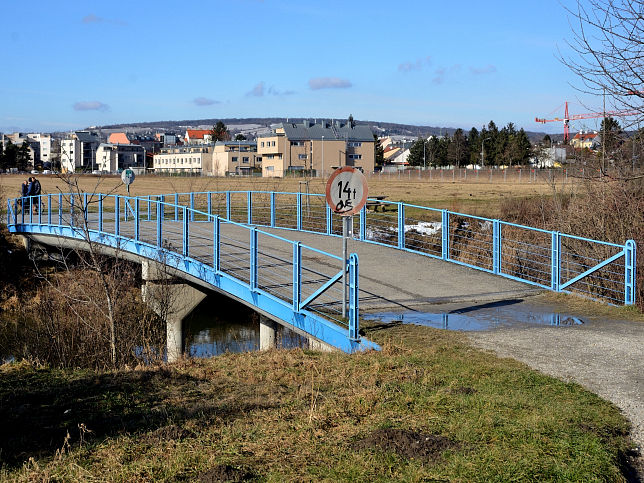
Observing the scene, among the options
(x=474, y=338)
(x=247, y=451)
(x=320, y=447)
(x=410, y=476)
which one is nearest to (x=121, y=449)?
(x=247, y=451)

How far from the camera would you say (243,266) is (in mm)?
15641

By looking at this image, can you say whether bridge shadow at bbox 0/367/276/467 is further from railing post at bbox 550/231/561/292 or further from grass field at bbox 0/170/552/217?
railing post at bbox 550/231/561/292

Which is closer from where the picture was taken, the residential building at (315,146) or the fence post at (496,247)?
the fence post at (496,247)

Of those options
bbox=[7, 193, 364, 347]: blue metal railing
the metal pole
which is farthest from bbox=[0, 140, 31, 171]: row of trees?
the metal pole

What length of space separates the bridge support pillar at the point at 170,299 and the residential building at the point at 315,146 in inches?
3779

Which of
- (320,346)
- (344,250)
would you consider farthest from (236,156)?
(344,250)

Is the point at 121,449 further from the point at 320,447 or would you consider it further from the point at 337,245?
the point at 337,245

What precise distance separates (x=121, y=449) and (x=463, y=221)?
25.4 m

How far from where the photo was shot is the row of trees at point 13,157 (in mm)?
127562

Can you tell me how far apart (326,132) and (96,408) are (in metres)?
117

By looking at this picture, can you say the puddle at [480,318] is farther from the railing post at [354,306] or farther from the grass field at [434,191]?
the grass field at [434,191]

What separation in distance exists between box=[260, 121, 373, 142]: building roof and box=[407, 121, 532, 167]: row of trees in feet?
35.5

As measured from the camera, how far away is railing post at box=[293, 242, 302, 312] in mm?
11820

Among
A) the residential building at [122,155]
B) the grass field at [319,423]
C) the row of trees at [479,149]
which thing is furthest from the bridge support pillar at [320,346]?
the residential building at [122,155]
